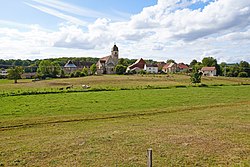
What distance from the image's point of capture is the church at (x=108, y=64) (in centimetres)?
12044

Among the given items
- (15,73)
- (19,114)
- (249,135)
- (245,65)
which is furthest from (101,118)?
(245,65)

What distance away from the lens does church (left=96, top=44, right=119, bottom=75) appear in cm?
12044

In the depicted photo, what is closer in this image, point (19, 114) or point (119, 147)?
point (119, 147)

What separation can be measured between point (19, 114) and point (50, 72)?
78.2 metres

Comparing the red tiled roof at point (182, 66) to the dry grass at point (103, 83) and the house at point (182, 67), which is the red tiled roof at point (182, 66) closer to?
the house at point (182, 67)

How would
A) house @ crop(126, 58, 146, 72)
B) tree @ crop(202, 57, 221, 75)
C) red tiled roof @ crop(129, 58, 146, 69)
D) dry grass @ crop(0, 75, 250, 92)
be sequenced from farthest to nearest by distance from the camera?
tree @ crop(202, 57, 221, 75), red tiled roof @ crop(129, 58, 146, 69), house @ crop(126, 58, 146, 72), dry grass @ crop(0, 75, 250, 92)

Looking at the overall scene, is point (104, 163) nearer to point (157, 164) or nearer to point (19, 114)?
point (157, 164)

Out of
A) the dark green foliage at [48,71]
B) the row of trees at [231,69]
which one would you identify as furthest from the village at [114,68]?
the row of trees at [231,69]

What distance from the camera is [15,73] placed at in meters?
80.6

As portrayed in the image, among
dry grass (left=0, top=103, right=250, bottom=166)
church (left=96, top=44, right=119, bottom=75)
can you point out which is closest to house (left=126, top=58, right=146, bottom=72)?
church (left=96, top=44, right=119, bottom=75)

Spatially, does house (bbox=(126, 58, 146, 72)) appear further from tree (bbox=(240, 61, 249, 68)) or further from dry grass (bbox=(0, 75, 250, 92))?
dry grass (bbox=(0, 75, 250, 92))

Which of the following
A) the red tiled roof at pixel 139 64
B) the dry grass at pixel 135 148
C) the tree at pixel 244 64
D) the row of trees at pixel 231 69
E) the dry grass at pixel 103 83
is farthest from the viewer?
the red tiled roof at pixel 139 64

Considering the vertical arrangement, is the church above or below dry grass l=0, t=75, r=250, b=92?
above

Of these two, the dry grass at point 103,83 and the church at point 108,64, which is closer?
the dry grass at point 103,83
